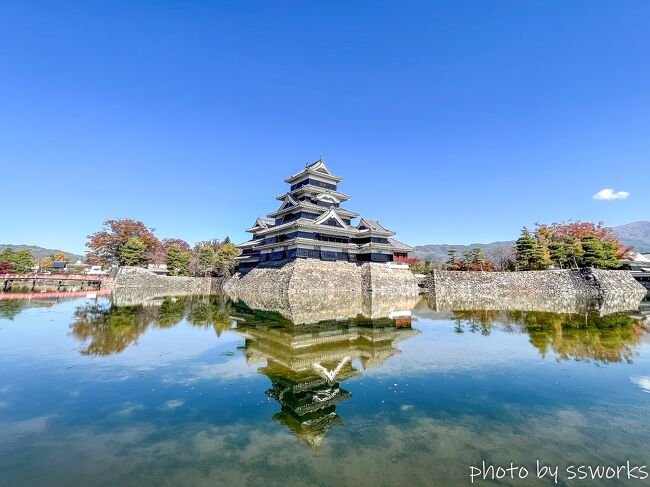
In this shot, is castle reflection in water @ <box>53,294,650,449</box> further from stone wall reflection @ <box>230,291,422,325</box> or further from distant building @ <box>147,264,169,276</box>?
distant building @ <box>147,264,169,276</box>

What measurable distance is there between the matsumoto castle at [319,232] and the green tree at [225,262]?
1019 centimetres

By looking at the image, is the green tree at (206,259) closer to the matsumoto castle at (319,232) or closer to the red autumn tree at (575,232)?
the matsumoto castle at (319,232)

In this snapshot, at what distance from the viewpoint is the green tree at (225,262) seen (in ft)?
148

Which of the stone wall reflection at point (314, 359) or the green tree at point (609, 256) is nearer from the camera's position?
the stone wall reflection at point (314, 359)

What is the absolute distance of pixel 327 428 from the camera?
181 inches

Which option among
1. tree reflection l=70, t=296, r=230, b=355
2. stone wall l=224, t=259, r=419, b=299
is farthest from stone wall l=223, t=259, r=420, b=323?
tree reflection l=70, t=296, r=230, b=355

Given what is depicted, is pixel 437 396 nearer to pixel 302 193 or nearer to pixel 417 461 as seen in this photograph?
pixel 417 461

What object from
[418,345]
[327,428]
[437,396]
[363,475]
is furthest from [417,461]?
[418,345]

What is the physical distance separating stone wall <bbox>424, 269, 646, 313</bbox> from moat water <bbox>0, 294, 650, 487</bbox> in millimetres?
20107

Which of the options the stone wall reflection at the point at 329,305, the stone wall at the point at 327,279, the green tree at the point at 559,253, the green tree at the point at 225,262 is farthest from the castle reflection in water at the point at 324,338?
the green tree at the point at 225,262

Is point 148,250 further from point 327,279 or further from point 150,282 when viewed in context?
point 327,279

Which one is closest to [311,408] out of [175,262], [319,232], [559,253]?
[319,232]

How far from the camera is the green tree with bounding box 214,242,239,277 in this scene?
4519 centimetres

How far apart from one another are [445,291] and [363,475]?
31535mm
